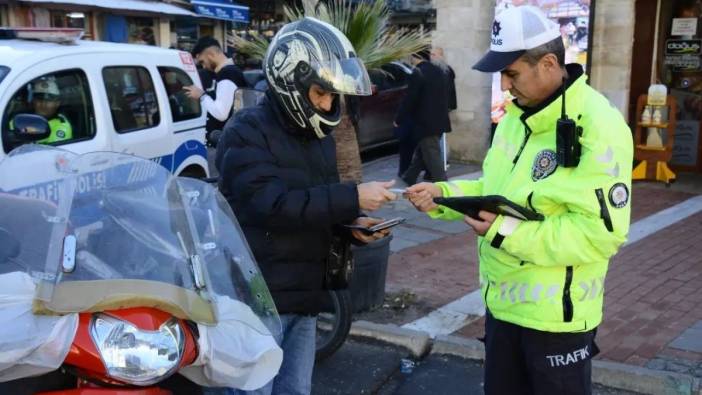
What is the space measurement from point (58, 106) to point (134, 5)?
40.8ft

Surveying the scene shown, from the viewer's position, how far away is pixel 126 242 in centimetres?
223

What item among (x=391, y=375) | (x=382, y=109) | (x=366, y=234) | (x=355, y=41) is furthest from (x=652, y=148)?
(x=366, y=234)

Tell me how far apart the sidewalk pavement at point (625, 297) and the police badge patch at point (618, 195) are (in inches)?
84.5

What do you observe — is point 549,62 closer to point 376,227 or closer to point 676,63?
point 376,227

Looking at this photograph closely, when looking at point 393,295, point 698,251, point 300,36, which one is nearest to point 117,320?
point 300,36

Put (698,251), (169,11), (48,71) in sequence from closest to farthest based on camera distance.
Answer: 1. (48,71)
2. (698,251)
3. (169,11)

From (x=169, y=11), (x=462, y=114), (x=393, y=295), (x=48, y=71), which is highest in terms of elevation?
(x=169, y=11)

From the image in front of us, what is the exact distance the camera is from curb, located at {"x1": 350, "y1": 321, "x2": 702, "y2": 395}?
13.1 ft

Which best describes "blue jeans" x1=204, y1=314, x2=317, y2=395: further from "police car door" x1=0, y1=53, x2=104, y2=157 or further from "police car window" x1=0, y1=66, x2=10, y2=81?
"police car window" x1=0, y1=66, x2=10, y2=81

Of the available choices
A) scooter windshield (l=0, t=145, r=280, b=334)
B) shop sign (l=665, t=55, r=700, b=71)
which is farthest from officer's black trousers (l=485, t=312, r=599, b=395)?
shop sign (l=665, t=55, r=700, b=71)

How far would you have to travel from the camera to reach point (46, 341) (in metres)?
1.93

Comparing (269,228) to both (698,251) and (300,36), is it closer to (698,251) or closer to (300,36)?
(300,36)

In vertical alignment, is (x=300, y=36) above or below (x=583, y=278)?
above

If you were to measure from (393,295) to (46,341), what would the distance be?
3823mm
